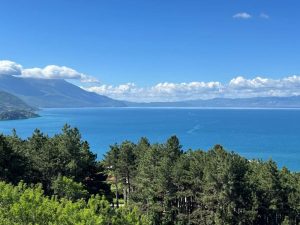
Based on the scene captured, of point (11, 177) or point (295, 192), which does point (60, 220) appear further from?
point (295, 192)

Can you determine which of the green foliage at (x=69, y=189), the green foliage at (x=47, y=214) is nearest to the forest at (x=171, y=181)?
the green foliage at (x=69, y=189)

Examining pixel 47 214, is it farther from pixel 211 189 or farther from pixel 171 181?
pixel 171 181

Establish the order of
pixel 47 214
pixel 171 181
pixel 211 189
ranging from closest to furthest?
pixel 47 214, pixel 211 189, pixel 171 181

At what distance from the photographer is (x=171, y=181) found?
5219 centimetres

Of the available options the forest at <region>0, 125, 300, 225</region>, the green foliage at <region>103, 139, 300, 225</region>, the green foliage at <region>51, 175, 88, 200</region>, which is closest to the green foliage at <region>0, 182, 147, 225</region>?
the forest at <region>0, 125, 300, 225</region>

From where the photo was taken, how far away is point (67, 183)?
44.1 meters

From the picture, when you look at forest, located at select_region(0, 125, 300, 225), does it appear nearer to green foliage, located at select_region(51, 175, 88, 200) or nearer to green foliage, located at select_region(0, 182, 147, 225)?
green foliage, located at select_region(51, 175, 88, 200)

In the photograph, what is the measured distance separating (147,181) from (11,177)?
17387mm

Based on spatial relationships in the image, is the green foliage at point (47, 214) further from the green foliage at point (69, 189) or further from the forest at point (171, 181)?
the green foliage at point (69, 189)

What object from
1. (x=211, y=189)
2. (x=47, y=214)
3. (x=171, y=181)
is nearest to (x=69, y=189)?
(x=47, y=214)

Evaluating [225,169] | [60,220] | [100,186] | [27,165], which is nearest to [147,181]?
[100,186]

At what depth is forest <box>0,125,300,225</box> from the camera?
47.1 m

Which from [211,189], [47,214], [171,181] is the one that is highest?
[47,214]

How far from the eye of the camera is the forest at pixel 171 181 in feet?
154
